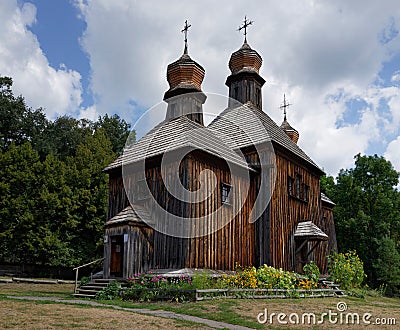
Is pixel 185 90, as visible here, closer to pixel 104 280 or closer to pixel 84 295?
pixel 104 280

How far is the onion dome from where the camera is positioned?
73.5 ft

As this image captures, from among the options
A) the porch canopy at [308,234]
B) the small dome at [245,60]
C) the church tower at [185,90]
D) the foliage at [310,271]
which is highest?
the small dome at [245,60]

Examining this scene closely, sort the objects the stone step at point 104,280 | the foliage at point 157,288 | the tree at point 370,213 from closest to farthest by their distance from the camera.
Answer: the foliage at point 157,288 → the stone step at point 104,280 → the tree at point 370,213

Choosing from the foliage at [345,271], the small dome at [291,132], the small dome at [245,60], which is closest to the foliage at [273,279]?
the foliage at [345,271]

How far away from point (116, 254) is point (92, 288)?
79.0 inches

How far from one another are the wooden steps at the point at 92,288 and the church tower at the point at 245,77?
1220 centimetres

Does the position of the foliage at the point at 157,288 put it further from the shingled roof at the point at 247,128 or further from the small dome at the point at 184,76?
the small dome at the point at 184,76

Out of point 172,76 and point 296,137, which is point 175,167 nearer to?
point 172,76

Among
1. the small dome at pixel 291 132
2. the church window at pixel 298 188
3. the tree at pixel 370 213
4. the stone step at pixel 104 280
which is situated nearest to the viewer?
the stone step at pixel 104 280

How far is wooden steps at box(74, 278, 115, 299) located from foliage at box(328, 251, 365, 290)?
10.3 metres

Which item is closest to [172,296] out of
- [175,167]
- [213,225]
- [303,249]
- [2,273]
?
[213,225]

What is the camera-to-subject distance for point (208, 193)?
59.5ft

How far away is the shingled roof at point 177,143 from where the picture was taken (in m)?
18.3

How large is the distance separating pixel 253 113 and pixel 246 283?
1004 cm
